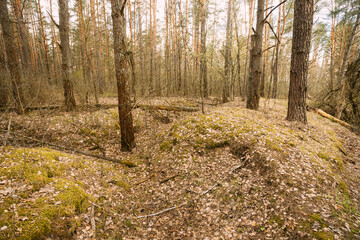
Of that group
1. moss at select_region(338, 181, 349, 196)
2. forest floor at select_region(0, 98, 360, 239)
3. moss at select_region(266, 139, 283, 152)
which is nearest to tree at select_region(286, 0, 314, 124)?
forest floor at select_region(0, 98, 360, 239)

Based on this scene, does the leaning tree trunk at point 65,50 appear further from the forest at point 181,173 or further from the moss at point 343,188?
the moss at point 343,188

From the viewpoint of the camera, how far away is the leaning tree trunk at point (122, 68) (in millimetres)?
4906

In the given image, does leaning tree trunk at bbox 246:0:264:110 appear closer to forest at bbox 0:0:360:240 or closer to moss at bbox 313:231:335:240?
forest at bbox 0:0:360:240

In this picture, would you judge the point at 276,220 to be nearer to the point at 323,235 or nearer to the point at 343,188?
the point at 323,235

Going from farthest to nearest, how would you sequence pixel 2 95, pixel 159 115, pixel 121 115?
pixel 159 115 → pixel 2 95 → pixel 121 115

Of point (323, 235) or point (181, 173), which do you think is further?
point (181, 173)

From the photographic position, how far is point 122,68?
16.9 feet

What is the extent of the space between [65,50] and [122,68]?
4.33m

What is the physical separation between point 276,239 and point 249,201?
803mm

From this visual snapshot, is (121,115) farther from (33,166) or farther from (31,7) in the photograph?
(31,7)

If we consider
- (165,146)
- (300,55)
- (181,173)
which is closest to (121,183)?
(181,173)

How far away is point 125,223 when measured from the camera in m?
3.10

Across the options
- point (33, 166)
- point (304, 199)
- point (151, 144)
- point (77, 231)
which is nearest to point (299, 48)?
point (304, 199)

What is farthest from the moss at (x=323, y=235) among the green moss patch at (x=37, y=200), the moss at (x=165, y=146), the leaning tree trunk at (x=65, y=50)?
the leaning tree trunk at (x=65, y=50)
